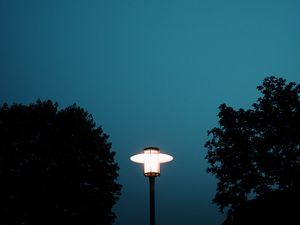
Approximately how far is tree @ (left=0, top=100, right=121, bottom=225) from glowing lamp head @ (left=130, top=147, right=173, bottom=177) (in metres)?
16.9

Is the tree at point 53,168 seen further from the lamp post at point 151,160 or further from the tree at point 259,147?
the lamp post at point 151,160

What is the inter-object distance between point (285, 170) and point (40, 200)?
16581 mm

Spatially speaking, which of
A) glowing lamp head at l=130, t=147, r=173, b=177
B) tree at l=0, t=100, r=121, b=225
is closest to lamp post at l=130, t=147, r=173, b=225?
glowing lamp head at l=130, t=147, r=173, b=177

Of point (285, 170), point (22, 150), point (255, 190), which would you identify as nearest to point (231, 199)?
point (255, 190)

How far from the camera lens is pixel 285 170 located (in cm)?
2248

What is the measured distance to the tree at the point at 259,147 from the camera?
2282cm

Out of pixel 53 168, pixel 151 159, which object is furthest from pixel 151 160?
pixel 53 168

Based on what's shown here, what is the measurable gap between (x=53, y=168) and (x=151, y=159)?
57.7ft

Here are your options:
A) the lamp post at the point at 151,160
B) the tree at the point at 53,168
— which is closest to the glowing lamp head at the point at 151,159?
the lamp post at the point at 151,160

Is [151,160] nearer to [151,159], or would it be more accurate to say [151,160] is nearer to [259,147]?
[151,159]

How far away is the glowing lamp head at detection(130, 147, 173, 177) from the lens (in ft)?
23.6

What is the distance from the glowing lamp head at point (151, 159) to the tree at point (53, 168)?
16.9 metres

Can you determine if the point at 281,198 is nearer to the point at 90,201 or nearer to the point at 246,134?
the point at 246,134

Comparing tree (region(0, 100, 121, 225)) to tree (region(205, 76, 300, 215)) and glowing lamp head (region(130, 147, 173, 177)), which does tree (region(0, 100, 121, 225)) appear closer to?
tree (region(205, 76, 300, 215))
